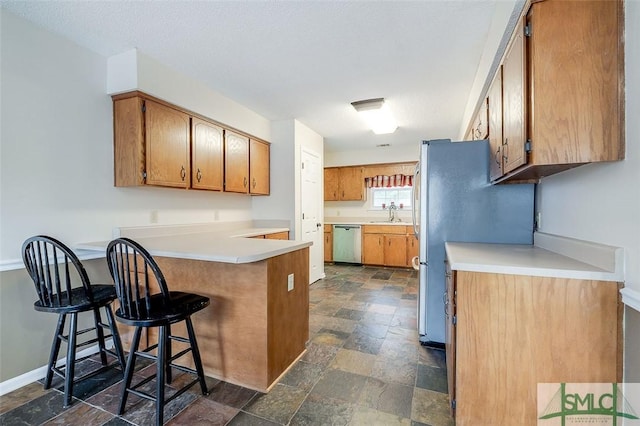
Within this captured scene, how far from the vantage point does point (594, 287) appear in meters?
1.17

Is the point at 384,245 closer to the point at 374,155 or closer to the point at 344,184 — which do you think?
the point at 344,184

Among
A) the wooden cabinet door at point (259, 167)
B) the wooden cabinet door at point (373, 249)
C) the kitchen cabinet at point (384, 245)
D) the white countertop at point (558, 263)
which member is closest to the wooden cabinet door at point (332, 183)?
the kitchen cabinet at point (384, 245)

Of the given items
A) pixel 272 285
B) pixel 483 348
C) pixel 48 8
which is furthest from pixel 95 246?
pixel 483 348

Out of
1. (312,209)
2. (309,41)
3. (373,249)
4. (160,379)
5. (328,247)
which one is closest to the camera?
(160,379)

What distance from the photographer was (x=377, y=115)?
3.74 m

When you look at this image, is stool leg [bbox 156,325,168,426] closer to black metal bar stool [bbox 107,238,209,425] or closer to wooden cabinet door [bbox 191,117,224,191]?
black metal bar stool [bbox 107,238,209,425]

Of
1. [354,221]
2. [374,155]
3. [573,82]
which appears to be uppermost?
[374,155]

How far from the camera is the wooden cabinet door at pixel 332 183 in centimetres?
630

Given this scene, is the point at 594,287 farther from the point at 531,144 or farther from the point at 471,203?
the point at 471,203

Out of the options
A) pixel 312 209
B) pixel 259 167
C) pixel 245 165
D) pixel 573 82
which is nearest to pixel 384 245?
pixel 312 209

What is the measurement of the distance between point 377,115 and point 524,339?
3.13 metres

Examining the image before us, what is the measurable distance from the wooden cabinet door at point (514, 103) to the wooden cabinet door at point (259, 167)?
291 centimetres

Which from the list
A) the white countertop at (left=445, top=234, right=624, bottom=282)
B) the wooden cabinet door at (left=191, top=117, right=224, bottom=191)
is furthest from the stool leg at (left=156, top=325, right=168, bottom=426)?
the wooden cabinet door at (left=191, top=117, right=224, bottom=191)

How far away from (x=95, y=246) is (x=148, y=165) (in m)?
0.77
